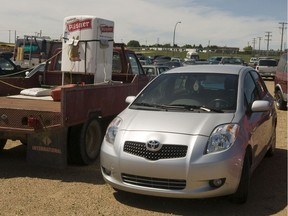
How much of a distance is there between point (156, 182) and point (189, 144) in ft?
1.78

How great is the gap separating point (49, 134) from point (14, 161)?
130cm

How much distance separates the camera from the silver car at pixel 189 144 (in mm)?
4496

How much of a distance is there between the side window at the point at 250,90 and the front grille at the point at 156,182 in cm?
162

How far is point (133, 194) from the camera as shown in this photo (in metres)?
5.24

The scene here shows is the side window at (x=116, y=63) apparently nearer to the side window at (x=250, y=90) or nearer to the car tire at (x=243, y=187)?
the side window at (x=250, y=90)

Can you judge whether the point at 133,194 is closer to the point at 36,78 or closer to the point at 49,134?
the point at 49,134

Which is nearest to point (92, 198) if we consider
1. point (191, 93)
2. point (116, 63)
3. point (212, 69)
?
point (191, 93)

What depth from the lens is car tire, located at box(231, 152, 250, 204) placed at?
189 inches

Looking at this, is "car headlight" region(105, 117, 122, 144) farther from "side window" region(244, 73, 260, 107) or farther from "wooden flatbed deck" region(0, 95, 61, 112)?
"side window" region(244, 73, 260, 107)

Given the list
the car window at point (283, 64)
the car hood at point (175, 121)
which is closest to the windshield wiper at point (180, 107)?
the car hood at point (175, 121)

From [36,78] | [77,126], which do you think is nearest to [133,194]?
[77,126]

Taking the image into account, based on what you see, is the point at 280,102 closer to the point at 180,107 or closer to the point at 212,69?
the point at 212,69

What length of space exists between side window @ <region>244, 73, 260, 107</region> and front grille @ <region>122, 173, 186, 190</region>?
1.62 metres

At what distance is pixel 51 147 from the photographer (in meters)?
5.96
